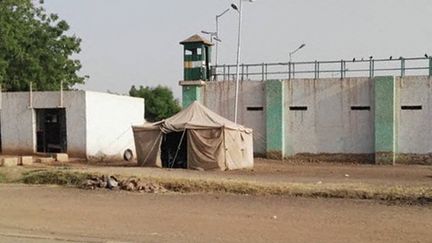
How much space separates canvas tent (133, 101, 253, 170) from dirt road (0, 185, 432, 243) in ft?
32.0

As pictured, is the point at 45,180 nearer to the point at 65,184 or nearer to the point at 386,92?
the point at 65,184

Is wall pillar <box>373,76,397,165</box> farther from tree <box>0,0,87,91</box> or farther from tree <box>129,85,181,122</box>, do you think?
tree <box>129,85,181,122</box>

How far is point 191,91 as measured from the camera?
130 feet

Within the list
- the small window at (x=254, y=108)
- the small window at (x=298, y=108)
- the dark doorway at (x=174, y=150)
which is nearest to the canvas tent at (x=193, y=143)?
the dark doorway at (x=174, y=150)

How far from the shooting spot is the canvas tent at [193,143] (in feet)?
93.7

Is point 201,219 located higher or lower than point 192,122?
lower

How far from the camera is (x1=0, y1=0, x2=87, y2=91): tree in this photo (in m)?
40.9

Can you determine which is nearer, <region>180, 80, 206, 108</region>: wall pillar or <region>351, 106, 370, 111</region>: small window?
<region>351, 106, 370, 111</region>: small window

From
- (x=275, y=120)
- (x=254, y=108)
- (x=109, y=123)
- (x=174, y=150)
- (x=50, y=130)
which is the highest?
(x=254, y=108)

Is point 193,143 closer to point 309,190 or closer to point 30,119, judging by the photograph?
point 30,119

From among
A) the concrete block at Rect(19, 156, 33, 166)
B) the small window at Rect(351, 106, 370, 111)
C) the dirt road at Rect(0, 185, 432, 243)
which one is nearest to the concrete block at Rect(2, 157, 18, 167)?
the concrete block at Rect(19, 156, 33, 166)

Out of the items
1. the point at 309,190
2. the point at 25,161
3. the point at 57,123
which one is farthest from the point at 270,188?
the point at 57,123

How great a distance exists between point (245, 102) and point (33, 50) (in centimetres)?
1526

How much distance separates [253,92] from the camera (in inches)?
1515
